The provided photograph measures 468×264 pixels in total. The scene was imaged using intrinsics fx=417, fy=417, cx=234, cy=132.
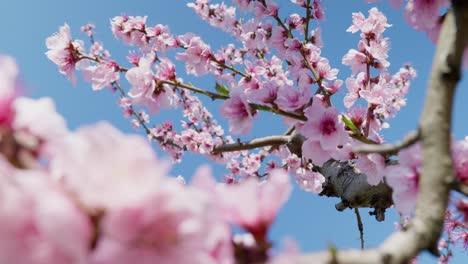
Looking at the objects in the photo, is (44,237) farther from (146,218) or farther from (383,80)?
(383,80)

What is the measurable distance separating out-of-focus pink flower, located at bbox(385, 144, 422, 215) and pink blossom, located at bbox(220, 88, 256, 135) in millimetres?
899

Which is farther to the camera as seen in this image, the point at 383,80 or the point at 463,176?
the point at 383,80

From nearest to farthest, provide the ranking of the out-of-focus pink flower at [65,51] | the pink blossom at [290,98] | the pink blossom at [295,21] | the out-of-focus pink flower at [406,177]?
the out-of-focus pink flower at [406,177] < the pink blossom at [290,98] < the out-of-focus pink flower at [65,51] < the pink blossom at [295,21]

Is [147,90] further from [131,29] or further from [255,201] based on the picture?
[255,201]

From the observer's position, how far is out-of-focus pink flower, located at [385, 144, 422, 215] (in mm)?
986

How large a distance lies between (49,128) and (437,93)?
71 cm

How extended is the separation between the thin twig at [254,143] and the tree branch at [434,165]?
4.23 feet

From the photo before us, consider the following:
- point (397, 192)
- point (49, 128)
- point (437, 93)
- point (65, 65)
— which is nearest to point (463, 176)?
point (397, 192)

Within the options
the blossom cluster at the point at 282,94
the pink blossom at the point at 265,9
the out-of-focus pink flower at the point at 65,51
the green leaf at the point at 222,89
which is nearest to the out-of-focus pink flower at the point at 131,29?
the blossom cluster at the point at 282,94

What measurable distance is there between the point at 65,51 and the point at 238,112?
1.18m

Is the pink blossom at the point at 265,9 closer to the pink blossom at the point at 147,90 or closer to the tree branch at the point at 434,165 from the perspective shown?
the pink blossom at the point at 147,90

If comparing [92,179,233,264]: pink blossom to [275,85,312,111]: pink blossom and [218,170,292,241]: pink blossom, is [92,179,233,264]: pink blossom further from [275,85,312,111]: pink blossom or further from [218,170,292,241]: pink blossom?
[275,85,312,111]: pink blossom

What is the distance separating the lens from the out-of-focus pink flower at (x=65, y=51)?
235 centimetres

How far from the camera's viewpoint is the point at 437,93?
82 cm
